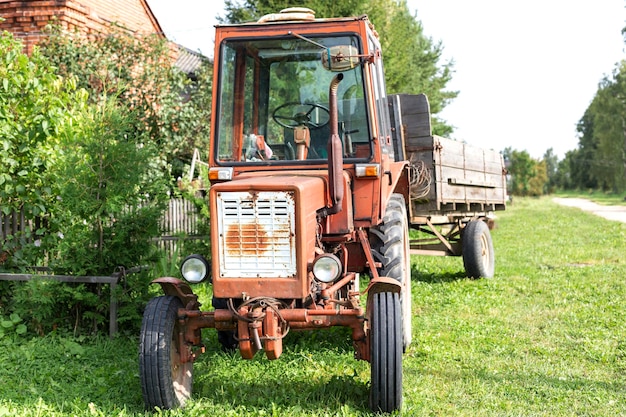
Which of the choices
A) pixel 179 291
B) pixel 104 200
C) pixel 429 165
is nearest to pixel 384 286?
pixel 179 291

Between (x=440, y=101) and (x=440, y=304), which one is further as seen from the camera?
(x=440, y=101)

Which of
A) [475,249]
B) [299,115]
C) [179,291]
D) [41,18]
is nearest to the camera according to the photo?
[179,291]

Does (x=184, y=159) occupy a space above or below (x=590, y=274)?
above

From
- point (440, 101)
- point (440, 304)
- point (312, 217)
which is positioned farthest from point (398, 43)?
point (312, 217)

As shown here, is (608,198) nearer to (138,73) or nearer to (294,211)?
(138,73)

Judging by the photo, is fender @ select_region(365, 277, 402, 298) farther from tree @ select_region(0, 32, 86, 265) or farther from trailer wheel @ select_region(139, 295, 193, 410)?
tree @ select_region(0, 32, 86, 265)

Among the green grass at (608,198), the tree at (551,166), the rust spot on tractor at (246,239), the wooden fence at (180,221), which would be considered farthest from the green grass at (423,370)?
the tree at (551,166)

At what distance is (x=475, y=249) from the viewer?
9977 millimetres

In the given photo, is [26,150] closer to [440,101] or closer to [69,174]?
[69,174]

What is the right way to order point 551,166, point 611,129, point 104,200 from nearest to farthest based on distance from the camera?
1. point 104,200
2. point 611,129
3. point 551,166

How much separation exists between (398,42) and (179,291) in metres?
18.5

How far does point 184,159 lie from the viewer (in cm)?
1586

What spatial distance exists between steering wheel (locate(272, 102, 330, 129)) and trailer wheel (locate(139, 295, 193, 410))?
6.12 feet

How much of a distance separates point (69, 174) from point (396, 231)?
3013 mm
